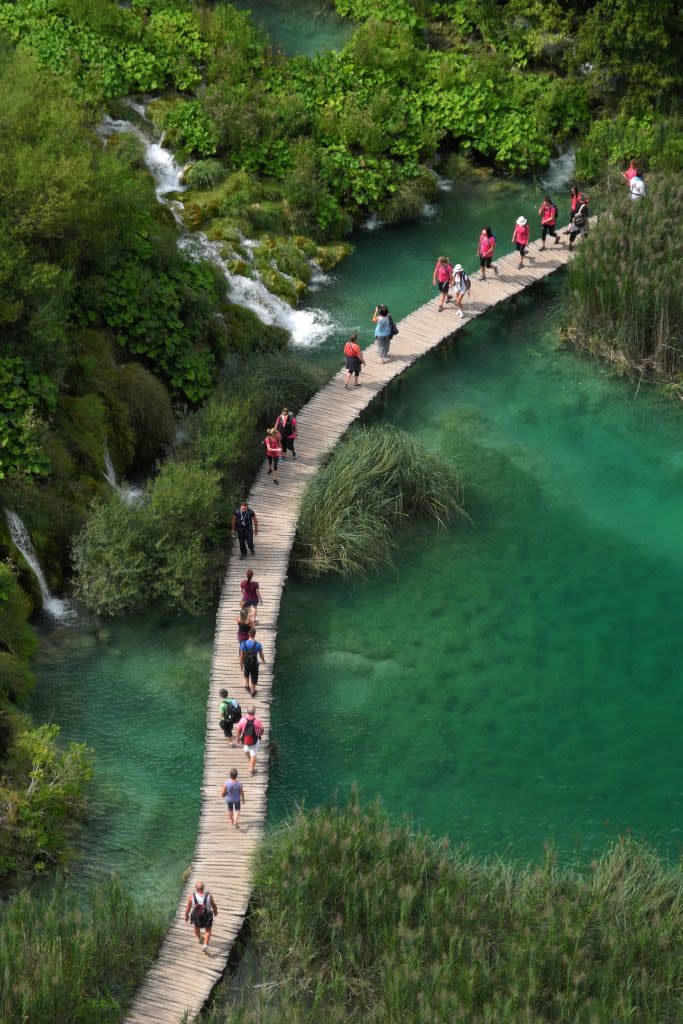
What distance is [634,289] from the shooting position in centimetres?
2839

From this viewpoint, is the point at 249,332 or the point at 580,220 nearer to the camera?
the point at 249,332

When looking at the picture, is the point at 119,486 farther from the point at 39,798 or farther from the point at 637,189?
the point at 637,189

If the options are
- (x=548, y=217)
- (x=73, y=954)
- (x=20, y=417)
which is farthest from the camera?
(x=548, y=217)

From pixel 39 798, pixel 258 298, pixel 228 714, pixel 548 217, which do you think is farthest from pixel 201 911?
pixel 548 217

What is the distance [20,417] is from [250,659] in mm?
5942

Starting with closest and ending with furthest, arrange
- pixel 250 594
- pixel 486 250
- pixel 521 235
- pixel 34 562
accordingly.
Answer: pixel 250 594 < pixel 34 562 < pixel 486 250 < pixel 521 235

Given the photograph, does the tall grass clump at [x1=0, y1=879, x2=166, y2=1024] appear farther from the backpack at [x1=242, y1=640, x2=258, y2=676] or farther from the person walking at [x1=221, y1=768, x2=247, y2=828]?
the backpack at [x1=242, y1=640, x2=258, y2=676]

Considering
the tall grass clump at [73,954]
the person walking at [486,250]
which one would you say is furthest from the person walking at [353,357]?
the tall grass clump at [73,954]

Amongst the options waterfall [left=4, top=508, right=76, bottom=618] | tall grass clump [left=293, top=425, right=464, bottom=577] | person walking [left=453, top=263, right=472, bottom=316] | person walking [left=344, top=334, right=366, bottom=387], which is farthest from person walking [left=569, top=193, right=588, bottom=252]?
waterfall [left=4, top=508, right=76, bottom=618]

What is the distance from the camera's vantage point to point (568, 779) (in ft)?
70.5

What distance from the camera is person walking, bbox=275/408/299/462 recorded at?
25.7 meters

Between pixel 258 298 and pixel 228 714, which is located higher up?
pixel 258 298

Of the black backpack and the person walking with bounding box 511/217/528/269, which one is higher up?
the person walking with bounding box 511/217/528/269

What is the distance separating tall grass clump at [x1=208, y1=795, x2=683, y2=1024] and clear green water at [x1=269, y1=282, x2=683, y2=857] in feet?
5.88
